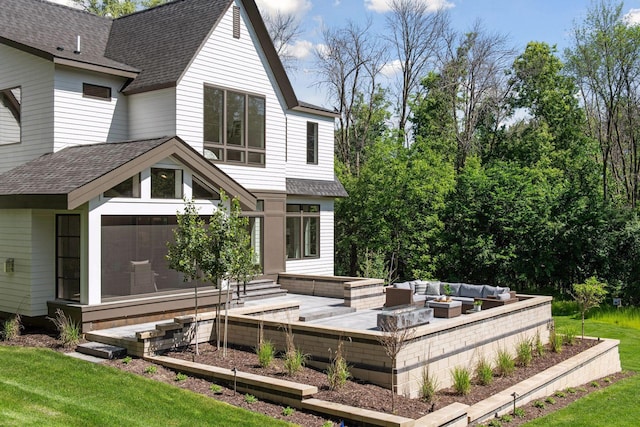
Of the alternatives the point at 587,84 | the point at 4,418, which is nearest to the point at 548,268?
the point at 587,84

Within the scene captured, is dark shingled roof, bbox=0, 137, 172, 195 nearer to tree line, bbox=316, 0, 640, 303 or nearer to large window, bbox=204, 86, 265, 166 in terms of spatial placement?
large window, bbox=204, 86, 265, 166

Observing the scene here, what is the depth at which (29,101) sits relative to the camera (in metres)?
15.9

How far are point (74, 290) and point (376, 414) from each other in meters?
7.68

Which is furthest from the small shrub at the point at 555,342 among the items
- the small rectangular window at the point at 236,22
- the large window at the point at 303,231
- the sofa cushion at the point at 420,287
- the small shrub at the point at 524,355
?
the small rectangular window at the point at 236,22

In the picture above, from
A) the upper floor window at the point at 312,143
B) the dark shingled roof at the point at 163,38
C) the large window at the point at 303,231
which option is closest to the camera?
the dark shingled roof at the point at 163,38

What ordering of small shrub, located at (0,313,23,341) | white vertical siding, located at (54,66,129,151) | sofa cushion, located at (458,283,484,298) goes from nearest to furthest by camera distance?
small shrub, located at (0,313,23,341) → white vertical siding, located at (54,66,129,151) → sofa cushion, located at (458,283,484,298)

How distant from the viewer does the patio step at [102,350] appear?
37.1ft

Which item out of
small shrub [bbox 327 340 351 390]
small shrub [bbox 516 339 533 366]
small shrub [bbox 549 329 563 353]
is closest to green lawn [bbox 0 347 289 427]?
small shrub [bbox 327 340 351 390]

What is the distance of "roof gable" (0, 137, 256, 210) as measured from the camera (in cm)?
1220

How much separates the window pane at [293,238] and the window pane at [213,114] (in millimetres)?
5037

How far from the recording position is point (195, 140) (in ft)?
54.0

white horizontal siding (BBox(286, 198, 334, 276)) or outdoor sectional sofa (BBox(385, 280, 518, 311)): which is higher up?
white horizontal siding (BBox(286, 198, 334, 276))

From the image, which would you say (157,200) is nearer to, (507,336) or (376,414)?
(376,414)

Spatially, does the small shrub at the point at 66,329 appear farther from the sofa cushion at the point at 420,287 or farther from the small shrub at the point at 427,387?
the sofa cushion at the point at 420,287
